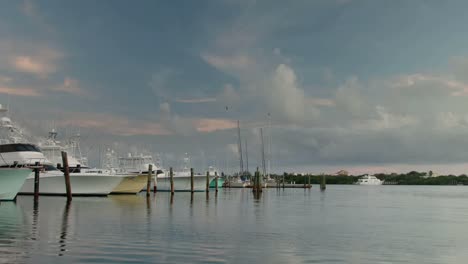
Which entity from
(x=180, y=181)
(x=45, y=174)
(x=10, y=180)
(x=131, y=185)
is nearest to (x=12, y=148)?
(x=45, y=174)

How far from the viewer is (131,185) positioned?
233ft

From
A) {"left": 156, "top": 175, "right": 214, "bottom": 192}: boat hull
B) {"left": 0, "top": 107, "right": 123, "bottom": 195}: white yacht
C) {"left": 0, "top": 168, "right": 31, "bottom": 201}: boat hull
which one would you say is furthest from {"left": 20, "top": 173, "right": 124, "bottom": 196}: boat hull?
{"left": 156, "top": 175, "right": 214, "bottom": 192}: boat hull

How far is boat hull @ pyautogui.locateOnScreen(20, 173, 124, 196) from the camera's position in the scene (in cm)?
6003

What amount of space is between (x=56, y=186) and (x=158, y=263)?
4860cm

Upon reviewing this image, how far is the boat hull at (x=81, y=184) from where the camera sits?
197 feet

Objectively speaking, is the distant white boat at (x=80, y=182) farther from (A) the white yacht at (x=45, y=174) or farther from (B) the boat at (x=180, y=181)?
(B) the boat at (x=180, y=181)

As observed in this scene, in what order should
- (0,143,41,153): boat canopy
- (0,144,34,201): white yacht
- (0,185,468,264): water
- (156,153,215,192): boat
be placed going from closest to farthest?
1. (0,185,468,264): water
2. (0,144,34,201): white yacht
3. (0,143,41,153): boat canopy
4. (156,153,215,192): boat

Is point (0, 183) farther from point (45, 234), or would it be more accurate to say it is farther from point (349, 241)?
point (349, 241)

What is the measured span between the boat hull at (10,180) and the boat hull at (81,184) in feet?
47.5

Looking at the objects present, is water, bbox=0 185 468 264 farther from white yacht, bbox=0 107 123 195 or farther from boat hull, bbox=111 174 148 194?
boat hull, bbox=111 174 148 194

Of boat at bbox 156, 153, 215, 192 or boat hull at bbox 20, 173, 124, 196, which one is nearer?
boat hull at bbox 20, 173, 124, 196

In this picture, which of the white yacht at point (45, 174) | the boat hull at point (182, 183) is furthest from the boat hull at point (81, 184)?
the boat hull at point (182, 183)

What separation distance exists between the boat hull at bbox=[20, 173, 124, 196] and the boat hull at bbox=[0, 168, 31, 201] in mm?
14467

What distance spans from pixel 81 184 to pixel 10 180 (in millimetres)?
17141
